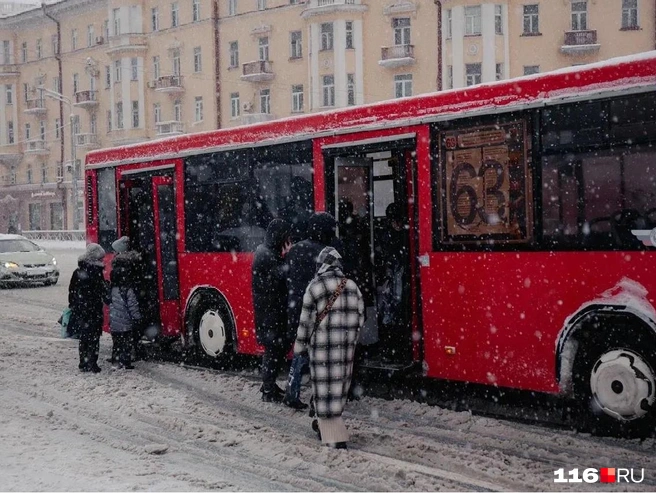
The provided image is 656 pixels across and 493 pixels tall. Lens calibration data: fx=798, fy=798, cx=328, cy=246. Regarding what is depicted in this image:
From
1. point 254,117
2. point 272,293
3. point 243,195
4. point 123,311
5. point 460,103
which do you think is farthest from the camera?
point 254,117

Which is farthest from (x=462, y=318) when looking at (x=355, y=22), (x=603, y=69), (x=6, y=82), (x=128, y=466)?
(x=6, y=82)

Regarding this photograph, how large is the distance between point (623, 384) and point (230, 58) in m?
46.0

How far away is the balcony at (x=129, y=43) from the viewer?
54.3m

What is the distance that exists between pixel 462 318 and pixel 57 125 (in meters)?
60.7

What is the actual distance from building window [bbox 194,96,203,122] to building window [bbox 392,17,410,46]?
47.6ft

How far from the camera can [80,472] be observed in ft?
19.8

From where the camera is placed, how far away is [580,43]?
3906 centimetres

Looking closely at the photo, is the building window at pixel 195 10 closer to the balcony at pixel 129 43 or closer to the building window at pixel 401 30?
the balcony at pixel 129 43

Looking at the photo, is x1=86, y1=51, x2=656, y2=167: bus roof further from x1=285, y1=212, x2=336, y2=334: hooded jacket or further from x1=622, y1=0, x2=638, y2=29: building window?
x1=622, y1=0, x2=638, y2=29: building window

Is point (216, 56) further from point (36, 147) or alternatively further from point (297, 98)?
point (36, 147)

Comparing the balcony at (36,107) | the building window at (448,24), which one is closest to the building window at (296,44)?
the building window at (448,24)

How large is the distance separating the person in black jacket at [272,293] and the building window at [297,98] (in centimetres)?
3893

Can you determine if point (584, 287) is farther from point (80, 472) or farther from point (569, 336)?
point (80, 472)

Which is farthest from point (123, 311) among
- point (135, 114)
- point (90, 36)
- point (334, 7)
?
point (90, 36)
